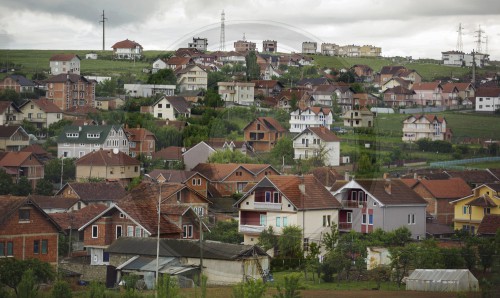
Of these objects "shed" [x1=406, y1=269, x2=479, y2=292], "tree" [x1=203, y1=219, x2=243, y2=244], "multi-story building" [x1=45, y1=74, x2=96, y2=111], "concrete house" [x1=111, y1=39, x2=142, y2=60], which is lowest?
"shed" [x1=406, y1=269, x2=479, y2=292]

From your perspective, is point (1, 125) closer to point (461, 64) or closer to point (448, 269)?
point (448, 269)

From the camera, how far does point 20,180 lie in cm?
3070

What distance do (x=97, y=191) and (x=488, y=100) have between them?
2112 centimetres

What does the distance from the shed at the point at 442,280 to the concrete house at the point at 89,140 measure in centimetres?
2116

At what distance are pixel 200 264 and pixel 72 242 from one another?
4.70 meters

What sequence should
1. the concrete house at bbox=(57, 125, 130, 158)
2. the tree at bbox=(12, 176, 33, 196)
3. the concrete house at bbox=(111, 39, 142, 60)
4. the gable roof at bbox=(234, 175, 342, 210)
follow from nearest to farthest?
the gable roof at bbox=(234, 175, 342, 210)
the tree at bbox=(12, 176, 33, 196)
the concrete house at bbox=(57, 125, 130, 158)
the concrete house at bbox=(111, 39, 142, 60)

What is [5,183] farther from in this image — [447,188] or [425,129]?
[425,129]

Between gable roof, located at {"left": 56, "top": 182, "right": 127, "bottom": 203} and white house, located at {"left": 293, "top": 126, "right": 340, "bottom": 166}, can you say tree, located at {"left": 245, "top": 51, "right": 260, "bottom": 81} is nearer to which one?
white house, located at {"left": 293, "top": 126, "right": 340, "bottom": 166}

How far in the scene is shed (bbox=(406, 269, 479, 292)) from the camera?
15.9 m

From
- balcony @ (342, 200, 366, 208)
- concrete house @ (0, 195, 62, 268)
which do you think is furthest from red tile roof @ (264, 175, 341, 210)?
concrete house @ (0, 195, 62, 268)

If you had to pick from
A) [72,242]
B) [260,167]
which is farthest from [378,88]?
[72,242]

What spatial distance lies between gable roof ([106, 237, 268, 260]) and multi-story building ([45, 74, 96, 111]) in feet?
99.6

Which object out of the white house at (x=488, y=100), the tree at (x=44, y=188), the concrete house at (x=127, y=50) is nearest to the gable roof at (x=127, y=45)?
the concrete house at (x=127, y=50)

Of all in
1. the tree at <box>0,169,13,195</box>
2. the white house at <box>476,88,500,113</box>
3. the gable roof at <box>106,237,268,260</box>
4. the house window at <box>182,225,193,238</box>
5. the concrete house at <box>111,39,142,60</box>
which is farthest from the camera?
the concrete house at <box>111,39,142,60</box>
